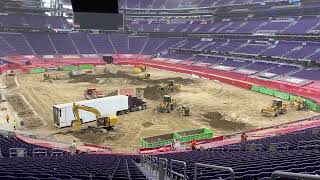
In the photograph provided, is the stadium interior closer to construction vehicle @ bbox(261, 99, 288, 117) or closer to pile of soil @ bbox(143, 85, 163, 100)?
construction vehicle @ bbox(261, 99, 288, 117)

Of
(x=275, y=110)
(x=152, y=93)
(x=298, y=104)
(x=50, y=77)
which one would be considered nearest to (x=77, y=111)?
(x=152, y=93)

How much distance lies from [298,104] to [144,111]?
18.9 m

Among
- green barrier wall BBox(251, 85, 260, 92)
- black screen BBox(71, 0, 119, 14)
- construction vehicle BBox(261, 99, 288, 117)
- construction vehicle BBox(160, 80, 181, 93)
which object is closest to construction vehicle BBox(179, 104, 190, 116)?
construction vehicle BBox(261, 99, 288, 117)

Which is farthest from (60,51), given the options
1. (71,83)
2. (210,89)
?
(210,89)

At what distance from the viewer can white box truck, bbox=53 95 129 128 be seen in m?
35.5

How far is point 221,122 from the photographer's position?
38938mm

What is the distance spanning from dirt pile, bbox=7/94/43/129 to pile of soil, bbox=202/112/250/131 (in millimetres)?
18082

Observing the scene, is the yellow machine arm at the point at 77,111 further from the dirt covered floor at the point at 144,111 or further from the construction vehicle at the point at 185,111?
the construction vehicle at the point at 185,111

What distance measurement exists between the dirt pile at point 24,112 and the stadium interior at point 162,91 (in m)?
0.20

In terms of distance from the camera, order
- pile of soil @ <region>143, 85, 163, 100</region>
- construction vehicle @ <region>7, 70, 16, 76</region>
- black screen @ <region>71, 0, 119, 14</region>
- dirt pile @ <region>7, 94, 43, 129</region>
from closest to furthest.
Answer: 1. black screen @ <region>71, 0, 119, 14</region>
2. dirt pile @ <region>7, 94, 43, 129</region>
3. pile of soil @ <region>143, 85, 163, 100</region>
4. construction vehicle @ <region>7, 70, 16, 76</region>

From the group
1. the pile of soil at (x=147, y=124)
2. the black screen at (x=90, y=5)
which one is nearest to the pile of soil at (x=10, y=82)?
the black screen at (x=90, y=5)

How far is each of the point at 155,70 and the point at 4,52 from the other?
35.4 m

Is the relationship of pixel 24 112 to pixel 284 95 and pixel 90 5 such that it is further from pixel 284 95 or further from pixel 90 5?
pixel 284 95

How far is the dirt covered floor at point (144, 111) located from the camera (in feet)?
113
